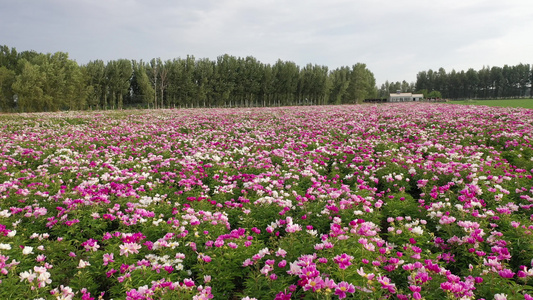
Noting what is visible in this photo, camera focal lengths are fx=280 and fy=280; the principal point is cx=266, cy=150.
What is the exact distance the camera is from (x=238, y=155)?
9797mm

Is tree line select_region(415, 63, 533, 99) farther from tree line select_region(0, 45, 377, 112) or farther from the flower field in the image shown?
the flower field

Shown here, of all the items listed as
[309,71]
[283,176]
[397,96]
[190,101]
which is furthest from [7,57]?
[397,96]

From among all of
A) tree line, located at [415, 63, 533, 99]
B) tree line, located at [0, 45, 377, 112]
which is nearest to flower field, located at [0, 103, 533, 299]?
tree line, located at [0, 45, 377, 112]

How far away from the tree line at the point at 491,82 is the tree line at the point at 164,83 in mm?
79231

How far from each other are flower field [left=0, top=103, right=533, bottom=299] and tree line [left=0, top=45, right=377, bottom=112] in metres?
42.9

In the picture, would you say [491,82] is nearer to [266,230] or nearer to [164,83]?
[164,83]

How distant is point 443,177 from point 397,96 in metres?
132

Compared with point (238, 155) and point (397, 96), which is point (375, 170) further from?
point (397, 96)

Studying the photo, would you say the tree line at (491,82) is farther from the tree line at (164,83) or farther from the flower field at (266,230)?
the flower field at (266,230)

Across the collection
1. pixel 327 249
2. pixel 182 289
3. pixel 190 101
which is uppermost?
pixel 190 101

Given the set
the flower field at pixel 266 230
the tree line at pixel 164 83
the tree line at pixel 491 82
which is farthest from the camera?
the tree line at pixel 491 82

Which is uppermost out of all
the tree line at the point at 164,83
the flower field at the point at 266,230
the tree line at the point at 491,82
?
the tree line at the point at 491,82

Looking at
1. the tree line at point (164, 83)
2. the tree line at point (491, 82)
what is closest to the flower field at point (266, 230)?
the tree line at point (164, 83)

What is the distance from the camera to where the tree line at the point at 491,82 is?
132375mm
